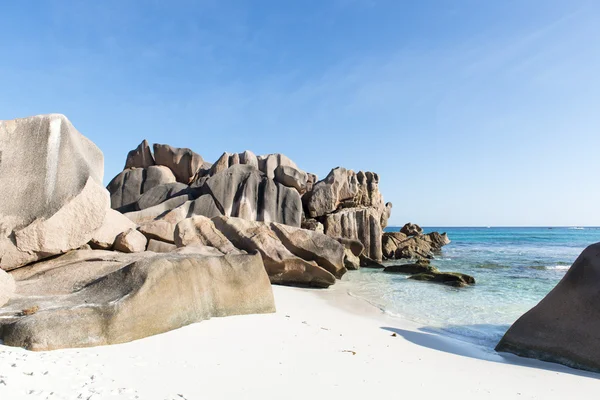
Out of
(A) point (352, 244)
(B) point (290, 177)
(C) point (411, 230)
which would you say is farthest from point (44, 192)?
(C) point (411, 230)

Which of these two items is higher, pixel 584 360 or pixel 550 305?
pixel 550 305

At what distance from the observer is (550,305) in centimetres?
569

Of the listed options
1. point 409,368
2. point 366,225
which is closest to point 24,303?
point 409,368

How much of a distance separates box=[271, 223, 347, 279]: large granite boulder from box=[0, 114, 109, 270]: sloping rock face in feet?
17.0

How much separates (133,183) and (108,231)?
12.1m

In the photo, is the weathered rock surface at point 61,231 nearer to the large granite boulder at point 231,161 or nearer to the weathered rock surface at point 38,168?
the weathered rock surface at point 38,168

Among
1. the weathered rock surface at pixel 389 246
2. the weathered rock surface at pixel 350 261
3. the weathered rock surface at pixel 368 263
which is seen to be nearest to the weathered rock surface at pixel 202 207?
the weathered rock surface at pixel 350 261

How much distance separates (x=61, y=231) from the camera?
6453 millimetres

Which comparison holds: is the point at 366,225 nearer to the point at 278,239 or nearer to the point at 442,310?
the point at 278,239

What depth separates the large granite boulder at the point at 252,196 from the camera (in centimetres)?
1739

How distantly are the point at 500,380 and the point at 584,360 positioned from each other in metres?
1.63

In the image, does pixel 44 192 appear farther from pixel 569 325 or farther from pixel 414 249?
pixel 414 249

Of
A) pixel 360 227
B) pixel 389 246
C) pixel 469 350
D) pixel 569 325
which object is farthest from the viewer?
pixel 389 246

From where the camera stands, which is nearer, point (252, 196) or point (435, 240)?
point (252, 196)
